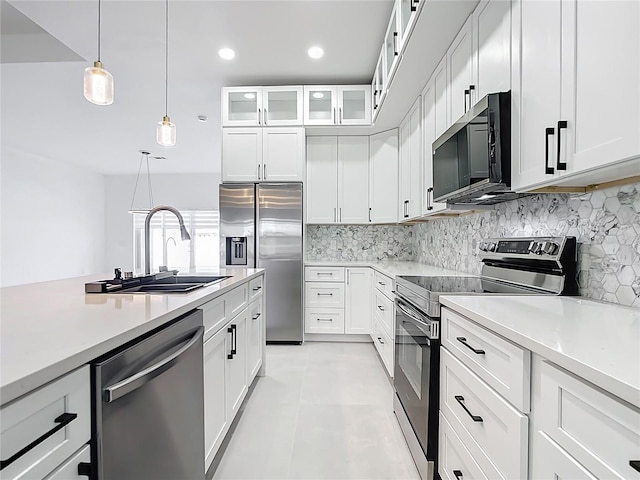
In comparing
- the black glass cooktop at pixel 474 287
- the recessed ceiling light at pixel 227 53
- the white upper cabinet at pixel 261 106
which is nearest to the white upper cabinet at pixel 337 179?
the white upper cabinet at pixel 261 106

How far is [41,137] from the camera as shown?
544 cm

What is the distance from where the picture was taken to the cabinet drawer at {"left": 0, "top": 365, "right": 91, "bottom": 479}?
56 cm

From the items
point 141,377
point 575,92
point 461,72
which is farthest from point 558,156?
point 141,377

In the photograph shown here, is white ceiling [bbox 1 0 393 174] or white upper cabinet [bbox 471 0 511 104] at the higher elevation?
white ceiling [bbox 1 0 393 174]

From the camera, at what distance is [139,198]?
846 cm

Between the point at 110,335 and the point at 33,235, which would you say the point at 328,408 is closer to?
the point at 110,335

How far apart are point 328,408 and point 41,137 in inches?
237

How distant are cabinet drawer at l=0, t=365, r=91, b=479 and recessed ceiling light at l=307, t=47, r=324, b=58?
3129 millimetres

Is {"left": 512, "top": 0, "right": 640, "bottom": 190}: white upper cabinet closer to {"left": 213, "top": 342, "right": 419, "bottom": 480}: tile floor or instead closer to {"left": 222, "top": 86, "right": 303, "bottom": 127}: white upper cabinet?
{"left": 213, "top": 342, "right": 419, "bottom": 480}: tile floor

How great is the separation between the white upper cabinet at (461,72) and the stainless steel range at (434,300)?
0.82m

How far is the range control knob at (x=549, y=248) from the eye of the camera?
152cm

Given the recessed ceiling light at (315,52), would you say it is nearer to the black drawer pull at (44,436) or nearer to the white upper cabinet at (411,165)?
the white upper cabinet at (411,165)

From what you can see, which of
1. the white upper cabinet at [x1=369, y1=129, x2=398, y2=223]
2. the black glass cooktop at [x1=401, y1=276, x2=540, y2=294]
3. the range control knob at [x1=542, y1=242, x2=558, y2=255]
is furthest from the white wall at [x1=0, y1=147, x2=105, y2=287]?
the range control knob at [x1=542, y1=242, x2=558, y2=255]

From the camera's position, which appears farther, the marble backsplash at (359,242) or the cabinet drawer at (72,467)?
the marble backsplash at (359,242)
